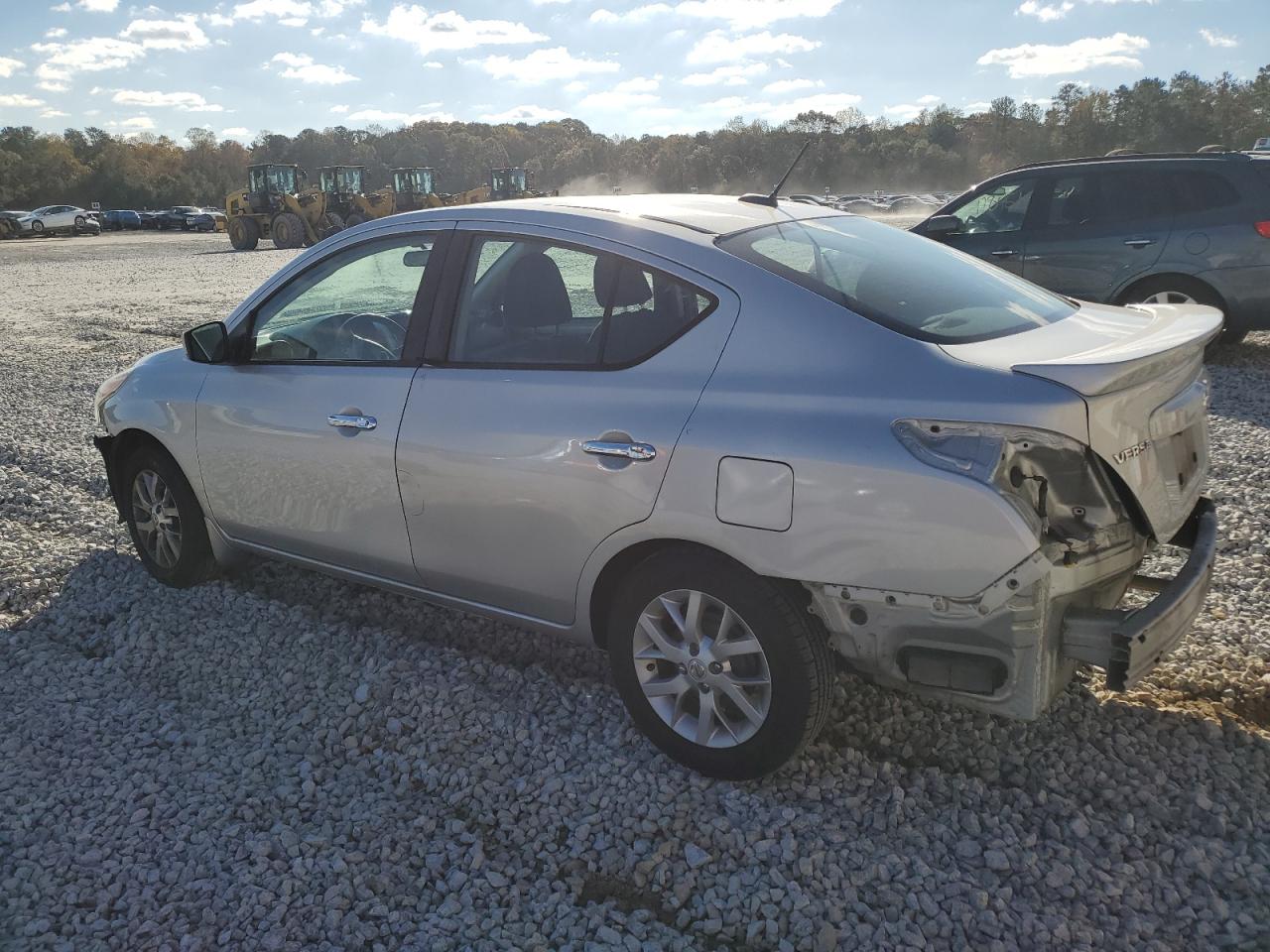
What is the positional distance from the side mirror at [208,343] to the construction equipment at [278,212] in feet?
97.5

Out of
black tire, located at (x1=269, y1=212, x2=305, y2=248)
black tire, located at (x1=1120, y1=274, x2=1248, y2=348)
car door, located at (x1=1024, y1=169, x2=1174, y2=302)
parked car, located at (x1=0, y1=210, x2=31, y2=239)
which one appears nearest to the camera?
black tire, located at (x1=1120, y1=274, x2=1248, y2=348)

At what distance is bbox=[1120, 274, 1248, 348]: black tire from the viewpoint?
27.1 ft

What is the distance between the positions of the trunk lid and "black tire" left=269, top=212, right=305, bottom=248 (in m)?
32.5

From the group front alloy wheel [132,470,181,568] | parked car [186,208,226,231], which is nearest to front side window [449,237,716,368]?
front alloy wheel [132,470,181,568]

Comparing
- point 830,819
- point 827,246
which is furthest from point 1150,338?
point 830,819

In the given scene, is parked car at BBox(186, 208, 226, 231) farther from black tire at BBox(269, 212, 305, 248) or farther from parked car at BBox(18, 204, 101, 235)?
black tire at BBox(269, 212, 305, 248)

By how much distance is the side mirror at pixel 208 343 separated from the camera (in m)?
4.23

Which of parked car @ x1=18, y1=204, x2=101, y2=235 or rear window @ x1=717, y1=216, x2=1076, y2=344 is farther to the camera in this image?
parked car @ x1=18, y1=204, x2=101, y2=235

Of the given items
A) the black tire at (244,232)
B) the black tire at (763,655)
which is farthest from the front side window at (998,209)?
the black tire at (244,232)

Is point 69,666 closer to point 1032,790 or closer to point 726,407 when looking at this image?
point 726,407

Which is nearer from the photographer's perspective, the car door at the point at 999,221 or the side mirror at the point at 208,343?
the side mirror at the point at 208,343

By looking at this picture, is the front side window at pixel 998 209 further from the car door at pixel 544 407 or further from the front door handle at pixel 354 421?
the front door handle at pixel 354 421

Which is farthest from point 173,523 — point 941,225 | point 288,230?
point 288,230

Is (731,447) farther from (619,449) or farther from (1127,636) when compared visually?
(1127,636)
